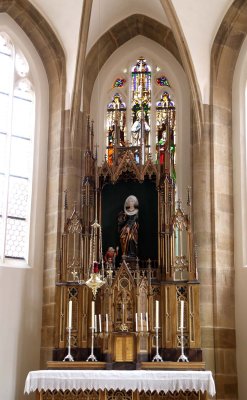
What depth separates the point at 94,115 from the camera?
1622 centimetres

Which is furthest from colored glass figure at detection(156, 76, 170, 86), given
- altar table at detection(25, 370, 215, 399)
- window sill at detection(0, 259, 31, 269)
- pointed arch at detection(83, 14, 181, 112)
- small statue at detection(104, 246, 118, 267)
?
altar table at detection(25, 370, 215, 399)

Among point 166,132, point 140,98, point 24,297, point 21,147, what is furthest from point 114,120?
point 24,297

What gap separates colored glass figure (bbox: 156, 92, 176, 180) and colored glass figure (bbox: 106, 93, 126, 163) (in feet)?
2.52

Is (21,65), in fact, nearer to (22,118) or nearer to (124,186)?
(22,118)

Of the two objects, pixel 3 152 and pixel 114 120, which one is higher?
pixel 114 120

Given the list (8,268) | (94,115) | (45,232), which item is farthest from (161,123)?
(8,268)

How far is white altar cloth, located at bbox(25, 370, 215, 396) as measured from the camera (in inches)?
452

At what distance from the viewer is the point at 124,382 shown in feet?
37.9

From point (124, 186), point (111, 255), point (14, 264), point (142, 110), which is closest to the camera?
point (111, 255)

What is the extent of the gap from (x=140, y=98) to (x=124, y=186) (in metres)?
2.44

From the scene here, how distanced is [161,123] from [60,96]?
2323mm

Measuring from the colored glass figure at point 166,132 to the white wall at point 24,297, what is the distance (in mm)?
2473

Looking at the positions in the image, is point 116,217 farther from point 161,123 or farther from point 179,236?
point 161,123

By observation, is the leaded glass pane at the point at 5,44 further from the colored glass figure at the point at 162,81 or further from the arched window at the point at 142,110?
the colored glass figure at the point at 162,81
